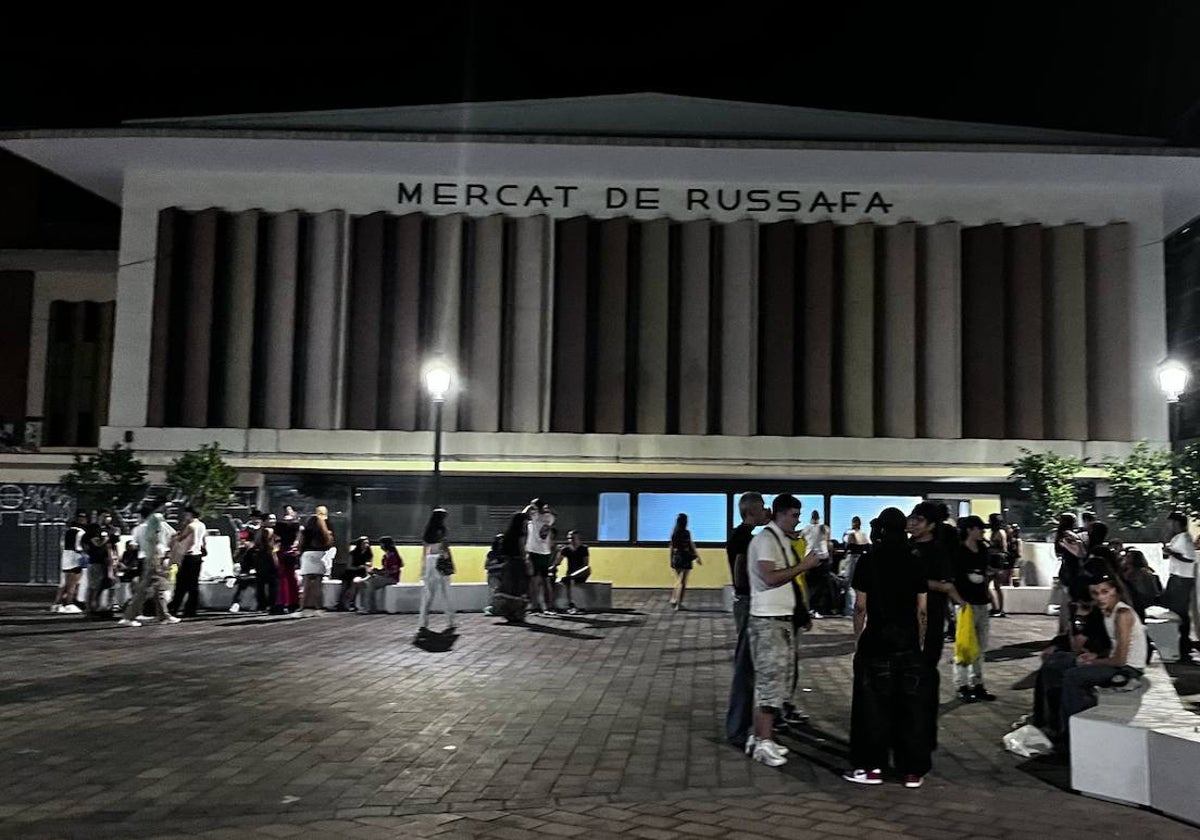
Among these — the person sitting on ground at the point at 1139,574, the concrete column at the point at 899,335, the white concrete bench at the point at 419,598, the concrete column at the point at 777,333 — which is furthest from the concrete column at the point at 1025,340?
the white concrete bench at the point at 419,598

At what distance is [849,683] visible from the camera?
10008mm

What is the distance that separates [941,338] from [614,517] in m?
9.76

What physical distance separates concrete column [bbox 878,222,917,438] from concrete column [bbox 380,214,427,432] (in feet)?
33.4

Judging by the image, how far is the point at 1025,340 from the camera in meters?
26.0

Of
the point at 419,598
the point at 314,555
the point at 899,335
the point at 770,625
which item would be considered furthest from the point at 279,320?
the point at 770,625

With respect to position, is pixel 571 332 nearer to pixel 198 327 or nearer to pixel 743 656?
pixel 198 327

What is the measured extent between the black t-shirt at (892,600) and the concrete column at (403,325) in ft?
67.9

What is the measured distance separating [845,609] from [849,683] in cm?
706

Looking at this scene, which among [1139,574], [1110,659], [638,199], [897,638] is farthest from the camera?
[638,199]

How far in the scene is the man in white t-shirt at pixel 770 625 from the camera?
6710 mm

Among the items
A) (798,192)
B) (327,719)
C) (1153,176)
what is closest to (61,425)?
(798,192)

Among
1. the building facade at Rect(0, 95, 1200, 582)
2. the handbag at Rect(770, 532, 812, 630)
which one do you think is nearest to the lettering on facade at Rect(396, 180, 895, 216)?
the building facade at Rect(0, 95, 1200, 582)

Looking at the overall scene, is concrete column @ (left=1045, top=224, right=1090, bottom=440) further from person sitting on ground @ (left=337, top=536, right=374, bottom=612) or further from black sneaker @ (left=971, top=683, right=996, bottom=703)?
black sneaker @ (left=971, top=683, right=996, bottom=703)

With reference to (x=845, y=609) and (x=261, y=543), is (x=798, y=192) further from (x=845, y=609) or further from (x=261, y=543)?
(x=261, y=543)
